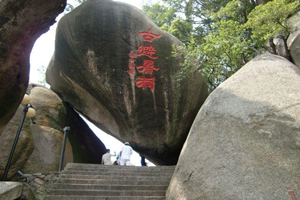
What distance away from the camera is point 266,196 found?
322 cm

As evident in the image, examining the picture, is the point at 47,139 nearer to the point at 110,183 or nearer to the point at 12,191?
the point at 110,183

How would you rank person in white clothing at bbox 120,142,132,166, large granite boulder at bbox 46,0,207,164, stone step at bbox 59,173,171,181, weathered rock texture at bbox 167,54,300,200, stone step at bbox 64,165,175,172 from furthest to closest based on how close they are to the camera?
large granite boulder at bbox 46,0,207,164, person in white clothing at bbox 120,142,132,166, stone step at bbox 64,165,175,172, stone step at bbox 59,173,171,181, weathered rock texture at bbox 167,54,300,200

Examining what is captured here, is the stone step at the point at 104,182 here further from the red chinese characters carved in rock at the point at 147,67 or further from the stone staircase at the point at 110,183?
the red chinese characters carved in rock at the point at 147,67

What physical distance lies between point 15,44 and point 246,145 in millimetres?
3456

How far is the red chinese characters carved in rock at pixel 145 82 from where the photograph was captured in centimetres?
886

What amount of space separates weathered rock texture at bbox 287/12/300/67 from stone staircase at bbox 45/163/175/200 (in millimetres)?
5176

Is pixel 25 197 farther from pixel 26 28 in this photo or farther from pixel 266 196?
pixel 266 196

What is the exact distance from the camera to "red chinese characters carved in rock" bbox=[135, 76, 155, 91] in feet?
29.1

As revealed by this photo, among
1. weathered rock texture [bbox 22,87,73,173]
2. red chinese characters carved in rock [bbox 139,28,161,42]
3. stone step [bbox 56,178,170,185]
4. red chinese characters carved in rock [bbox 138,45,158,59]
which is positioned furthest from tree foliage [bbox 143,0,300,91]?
weathered rock texture [bbox 22,87,73,173]

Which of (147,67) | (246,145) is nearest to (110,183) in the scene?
(246,145)

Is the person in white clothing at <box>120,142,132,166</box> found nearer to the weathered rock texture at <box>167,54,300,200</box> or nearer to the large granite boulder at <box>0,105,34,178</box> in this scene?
the large granite boulder at <box>0,105,34,178</box>

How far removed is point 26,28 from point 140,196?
403 centimetres

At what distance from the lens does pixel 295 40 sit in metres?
7.42

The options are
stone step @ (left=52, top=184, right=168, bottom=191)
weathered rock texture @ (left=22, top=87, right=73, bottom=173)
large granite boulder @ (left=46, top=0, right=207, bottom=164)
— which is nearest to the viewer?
stone step @ (left=52, top=184, right=168, bottom=191)
